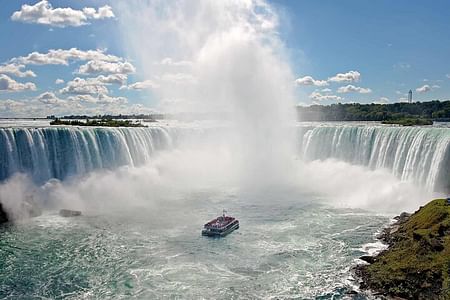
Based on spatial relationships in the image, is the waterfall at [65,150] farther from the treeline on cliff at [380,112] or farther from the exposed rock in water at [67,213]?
the treeline on cliff at [380,112]

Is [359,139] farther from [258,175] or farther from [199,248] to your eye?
[199,248]

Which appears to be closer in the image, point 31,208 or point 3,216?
point 3,216

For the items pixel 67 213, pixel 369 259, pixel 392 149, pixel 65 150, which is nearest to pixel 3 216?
pixel 67 213

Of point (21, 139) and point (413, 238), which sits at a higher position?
point (21, 139)

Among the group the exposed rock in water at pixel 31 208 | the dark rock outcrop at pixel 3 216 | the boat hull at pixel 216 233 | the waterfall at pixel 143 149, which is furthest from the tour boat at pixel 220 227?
the waterfall at pixel 143 149

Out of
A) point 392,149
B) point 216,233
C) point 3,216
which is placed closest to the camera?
point 216,233

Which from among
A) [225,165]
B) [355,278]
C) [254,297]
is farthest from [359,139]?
[254,297]

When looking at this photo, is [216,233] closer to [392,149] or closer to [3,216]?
[3,216]

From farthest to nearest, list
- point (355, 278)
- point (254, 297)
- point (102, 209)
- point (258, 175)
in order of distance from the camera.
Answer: point (258, 175) → point (102, 209) → point (355, 278) → point (254, 297)
